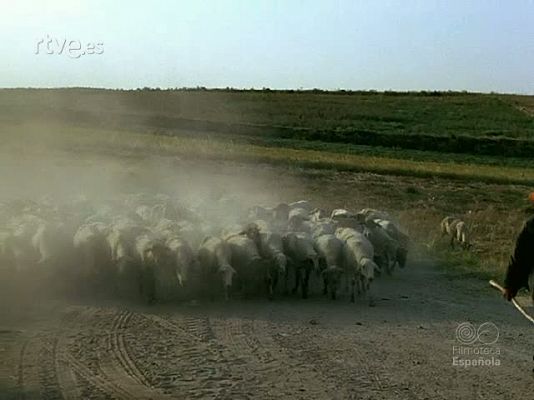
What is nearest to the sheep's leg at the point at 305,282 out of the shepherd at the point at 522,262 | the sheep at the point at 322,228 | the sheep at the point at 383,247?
the sheep at the point at 322,228

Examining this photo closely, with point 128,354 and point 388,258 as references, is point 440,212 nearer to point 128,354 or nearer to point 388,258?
point 388,258

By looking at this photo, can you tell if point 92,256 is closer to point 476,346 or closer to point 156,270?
point 156,270

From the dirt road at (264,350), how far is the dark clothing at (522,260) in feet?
3.86

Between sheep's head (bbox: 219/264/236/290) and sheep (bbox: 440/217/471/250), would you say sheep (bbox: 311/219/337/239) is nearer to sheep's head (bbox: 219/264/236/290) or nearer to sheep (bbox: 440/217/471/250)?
sheep's head (bbox: 219/264/236/290)

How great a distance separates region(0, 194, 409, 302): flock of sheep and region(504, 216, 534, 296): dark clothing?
15.8 feet

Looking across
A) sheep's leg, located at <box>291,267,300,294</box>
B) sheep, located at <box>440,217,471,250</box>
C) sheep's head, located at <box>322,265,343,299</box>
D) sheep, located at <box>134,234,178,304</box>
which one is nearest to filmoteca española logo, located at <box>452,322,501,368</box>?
sheep's head, located at <box>322,265,343,299</box>

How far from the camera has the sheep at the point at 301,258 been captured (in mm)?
14414

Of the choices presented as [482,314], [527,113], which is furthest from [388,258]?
[527,113]

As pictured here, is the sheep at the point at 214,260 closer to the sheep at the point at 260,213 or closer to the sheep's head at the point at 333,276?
the sheep's head at the point at 333,276

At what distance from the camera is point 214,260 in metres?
14.1

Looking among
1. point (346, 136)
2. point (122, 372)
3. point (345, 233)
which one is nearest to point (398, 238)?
point (345, 233)

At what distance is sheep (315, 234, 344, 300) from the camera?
14.2m

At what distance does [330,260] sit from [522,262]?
5670 millimetres

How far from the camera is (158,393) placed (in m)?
8.88
